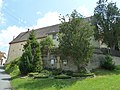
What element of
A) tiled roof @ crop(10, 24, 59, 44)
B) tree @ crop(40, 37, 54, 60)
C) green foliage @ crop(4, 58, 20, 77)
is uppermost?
tiled roof @ crop(10, 24, 59, 44)

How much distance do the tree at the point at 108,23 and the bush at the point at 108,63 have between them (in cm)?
823

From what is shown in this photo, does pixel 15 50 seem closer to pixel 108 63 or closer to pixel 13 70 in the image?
pixel 13 70

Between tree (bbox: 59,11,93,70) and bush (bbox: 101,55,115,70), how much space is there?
808 centimetres

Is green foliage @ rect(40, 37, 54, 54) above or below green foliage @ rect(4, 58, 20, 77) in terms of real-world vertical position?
above

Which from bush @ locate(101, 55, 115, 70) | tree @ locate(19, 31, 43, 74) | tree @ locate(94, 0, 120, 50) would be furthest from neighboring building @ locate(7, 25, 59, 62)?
tree @ locate(19, 31, 43, 74)

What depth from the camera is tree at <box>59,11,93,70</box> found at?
3919 cm

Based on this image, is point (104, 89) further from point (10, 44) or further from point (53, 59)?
point (10, 44)

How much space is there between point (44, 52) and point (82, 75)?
15918 millimetres

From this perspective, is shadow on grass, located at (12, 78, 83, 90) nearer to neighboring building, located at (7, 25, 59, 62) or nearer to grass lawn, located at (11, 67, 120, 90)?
grass lawn, located at (11, 67, 120, 90)

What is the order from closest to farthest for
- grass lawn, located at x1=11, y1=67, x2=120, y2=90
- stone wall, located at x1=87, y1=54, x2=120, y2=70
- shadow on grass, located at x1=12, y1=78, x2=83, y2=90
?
grass lawn, located at x1=11, y1=67, x2=120, y2=90 < shadow on grass, located at x1=12, y1=78, x2=83, y2=90 < stone wall, located at x1=87, y1=54, x2=120, y2=70

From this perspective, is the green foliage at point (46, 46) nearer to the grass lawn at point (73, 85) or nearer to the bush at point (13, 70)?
the bush at point (13, 70)

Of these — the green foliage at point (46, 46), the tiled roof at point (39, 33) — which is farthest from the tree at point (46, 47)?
the tiled roof at point (39, 33)

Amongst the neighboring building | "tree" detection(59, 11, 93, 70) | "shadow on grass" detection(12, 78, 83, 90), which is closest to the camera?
"shadow on grass" detection(12, 78, 83, 90)

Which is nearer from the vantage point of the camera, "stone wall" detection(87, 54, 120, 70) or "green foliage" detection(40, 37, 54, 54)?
"stone wall" detection(87, 54, 120, 70)
